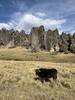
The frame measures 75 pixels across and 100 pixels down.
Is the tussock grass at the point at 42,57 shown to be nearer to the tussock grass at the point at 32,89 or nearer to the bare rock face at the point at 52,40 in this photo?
the bare rock face at the point at 52,40

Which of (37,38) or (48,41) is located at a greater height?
(37,38)

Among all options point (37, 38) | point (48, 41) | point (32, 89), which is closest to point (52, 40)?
point (48, 41)

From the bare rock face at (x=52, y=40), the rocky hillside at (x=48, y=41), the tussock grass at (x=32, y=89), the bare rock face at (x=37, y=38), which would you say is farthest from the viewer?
the bare rock face at (x=52, y=40)

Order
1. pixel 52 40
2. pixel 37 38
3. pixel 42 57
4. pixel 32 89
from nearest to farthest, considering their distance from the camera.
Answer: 1. pixel 32 89
2. pixel 42 57
3. pixel 37 38
4. pixel 52 40

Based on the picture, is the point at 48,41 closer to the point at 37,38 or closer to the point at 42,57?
the point at 37,38

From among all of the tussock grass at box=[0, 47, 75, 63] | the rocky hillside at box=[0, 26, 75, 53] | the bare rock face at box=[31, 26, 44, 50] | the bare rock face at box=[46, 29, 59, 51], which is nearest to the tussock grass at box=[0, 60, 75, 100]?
the tussock grass at box=[0, 47, 75, 63]

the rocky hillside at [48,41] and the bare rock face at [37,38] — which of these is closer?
the rocky hillside at [48,41]

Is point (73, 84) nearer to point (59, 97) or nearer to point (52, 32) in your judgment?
point (59, 97)

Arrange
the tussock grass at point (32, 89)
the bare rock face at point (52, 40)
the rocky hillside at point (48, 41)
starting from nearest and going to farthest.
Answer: the tussock grass at point (32, 89), the rocky hillside at point (48, 41), the bare rock face at point (52, 40)

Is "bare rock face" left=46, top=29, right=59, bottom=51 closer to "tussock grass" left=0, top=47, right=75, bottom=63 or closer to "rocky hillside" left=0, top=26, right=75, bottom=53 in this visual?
"rocky hillside" left=0, top=26, right=75, bottom=53

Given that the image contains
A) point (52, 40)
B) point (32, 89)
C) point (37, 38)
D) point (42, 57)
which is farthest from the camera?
point (52, 40)

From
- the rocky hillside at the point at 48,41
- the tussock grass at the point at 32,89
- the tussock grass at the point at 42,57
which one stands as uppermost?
the rocky hillside at the point at 48,41

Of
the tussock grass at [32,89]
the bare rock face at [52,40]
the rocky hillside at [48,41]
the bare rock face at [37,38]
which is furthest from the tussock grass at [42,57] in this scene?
the tussock grass at [32,89]


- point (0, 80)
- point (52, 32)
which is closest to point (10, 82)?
point (0, 80)
